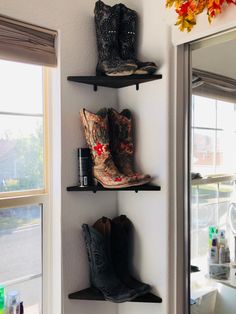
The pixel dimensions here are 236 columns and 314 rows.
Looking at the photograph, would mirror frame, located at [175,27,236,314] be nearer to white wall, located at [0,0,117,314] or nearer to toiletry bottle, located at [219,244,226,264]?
toiletry bottle, located at [219,244,226,264]

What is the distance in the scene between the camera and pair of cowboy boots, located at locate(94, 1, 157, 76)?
1336mm

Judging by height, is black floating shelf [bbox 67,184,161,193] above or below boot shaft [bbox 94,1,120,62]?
below

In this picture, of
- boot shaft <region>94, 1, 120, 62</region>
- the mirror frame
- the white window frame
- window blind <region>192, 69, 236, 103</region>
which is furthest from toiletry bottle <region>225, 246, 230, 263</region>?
boot shaft <region>94, 1, 120, 62</region>

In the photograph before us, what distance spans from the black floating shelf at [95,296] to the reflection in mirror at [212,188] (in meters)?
0.20

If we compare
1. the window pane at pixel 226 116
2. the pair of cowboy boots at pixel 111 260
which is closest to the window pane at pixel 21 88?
the pair of cowboy boots at pixel 111 260

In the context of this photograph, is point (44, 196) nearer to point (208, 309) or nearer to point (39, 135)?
point (39, 135)

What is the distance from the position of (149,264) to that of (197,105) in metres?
0.80

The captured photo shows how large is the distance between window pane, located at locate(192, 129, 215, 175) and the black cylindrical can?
0.49 metres

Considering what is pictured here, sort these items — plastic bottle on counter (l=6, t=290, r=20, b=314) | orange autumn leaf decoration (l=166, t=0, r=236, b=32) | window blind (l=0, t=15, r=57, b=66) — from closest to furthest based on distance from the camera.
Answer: orange autumn leaf decoration (l=166, t=0, r=236, b=32)
window blind (l=0, t=15, r=57, b=66)
plastic bottle on counter (l=6, t=290, r=20, b=314)

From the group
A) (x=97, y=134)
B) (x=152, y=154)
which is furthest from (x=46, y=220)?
(x=152, y=154)

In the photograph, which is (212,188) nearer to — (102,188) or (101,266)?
(102,188)

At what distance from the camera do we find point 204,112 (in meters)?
1.48

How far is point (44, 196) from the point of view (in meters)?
1.46

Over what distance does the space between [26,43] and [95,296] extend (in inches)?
45.6
